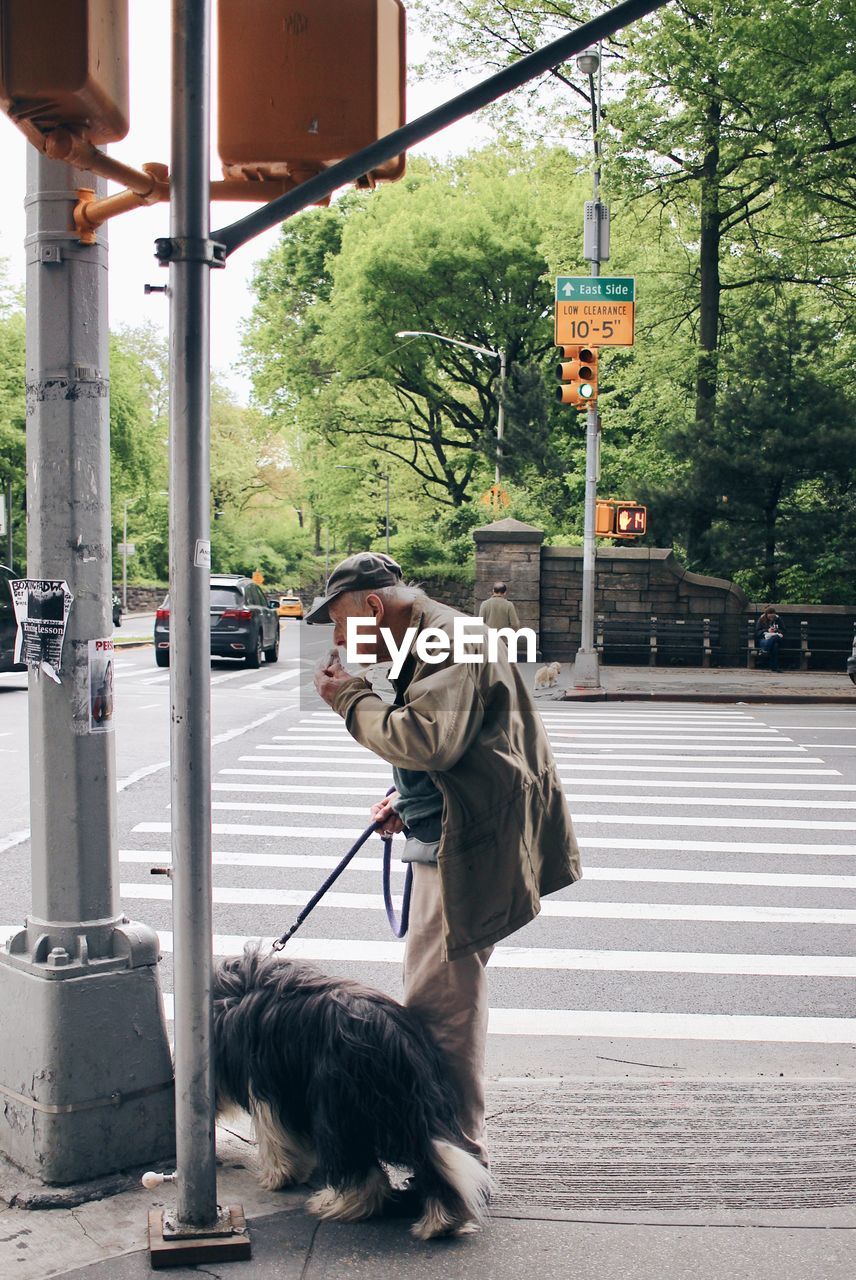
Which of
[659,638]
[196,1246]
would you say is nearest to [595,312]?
[659,638]

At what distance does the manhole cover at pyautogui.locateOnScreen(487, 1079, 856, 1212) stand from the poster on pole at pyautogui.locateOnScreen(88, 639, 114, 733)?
5.89ft

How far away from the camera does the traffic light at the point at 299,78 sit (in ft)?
11.0

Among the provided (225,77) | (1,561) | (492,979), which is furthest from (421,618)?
(1,561)

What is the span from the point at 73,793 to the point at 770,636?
74.5ft

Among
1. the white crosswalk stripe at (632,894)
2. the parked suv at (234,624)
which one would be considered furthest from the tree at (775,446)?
the white crosswalk stripe at (632,894)

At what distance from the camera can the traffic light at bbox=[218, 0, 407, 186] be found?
3.34 metres

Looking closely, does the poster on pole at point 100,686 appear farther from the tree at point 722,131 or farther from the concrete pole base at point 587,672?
the tree at point 722,131

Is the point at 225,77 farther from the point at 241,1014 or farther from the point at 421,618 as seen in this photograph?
the point at 241,1014

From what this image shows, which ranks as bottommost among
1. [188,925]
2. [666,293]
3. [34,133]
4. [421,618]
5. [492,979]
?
[492,979]

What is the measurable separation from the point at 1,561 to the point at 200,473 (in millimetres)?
45775

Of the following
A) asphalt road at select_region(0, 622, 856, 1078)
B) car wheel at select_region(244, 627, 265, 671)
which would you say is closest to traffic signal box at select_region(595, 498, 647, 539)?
asphalt road at select_region(0, 622, 856, 1078)

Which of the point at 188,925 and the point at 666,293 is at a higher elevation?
the point at 666,293

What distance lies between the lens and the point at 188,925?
3270mm

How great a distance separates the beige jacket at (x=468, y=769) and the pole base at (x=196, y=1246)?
897mm
